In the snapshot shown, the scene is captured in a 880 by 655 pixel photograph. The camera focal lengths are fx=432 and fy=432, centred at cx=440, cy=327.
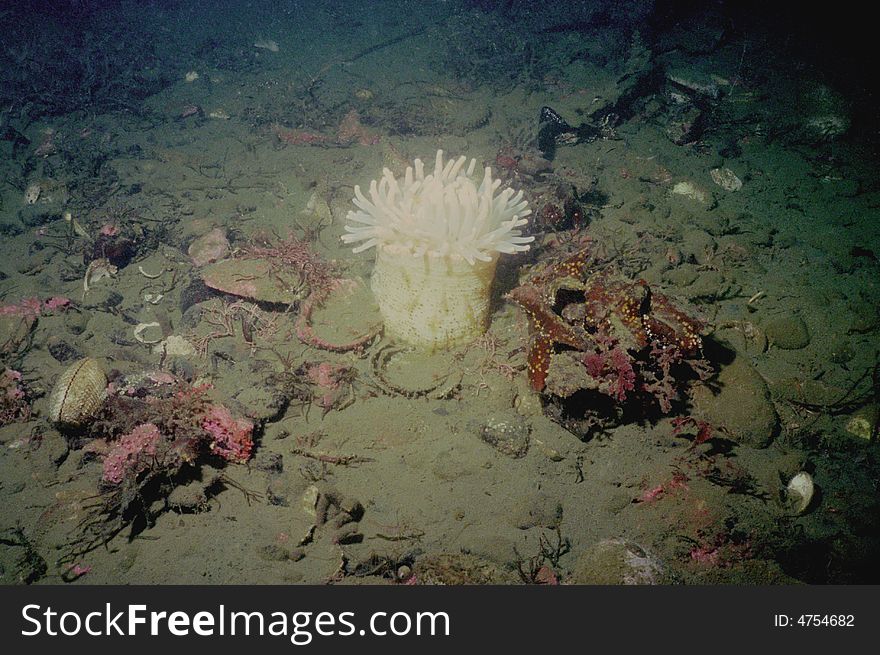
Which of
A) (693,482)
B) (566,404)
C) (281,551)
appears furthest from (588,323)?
(281,551)

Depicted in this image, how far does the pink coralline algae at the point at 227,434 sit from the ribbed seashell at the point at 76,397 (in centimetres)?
103

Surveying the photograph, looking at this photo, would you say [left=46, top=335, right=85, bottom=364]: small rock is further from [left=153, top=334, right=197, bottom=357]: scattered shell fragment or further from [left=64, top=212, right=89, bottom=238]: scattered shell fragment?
[left=64, top=212, right=89, bottom=238]: scattered shell fragment

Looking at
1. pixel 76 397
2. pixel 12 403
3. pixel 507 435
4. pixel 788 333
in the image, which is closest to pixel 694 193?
pixel 788 333

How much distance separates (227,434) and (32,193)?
282 inches

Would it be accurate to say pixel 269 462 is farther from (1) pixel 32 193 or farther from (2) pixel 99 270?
(1) pixel 32 193

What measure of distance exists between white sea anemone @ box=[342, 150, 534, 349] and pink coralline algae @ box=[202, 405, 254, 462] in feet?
5.28

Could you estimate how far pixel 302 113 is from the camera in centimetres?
1007

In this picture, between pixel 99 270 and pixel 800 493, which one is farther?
pixel 99 270

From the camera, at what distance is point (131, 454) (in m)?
3.17

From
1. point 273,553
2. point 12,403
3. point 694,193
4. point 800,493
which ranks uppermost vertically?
point 694,193

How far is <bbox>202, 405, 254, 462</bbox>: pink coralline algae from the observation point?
11.2 feet

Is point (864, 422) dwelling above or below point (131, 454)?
above

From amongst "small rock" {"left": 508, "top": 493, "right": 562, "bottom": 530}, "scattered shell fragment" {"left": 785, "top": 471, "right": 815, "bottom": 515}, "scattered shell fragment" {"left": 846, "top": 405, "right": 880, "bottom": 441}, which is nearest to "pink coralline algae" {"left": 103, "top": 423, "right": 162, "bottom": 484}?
"small rock" {"left": 508, "top": 493, "right": 562, "bottom": 530}

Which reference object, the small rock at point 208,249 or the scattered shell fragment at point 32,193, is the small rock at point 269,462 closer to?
the small rock at point 208,249
